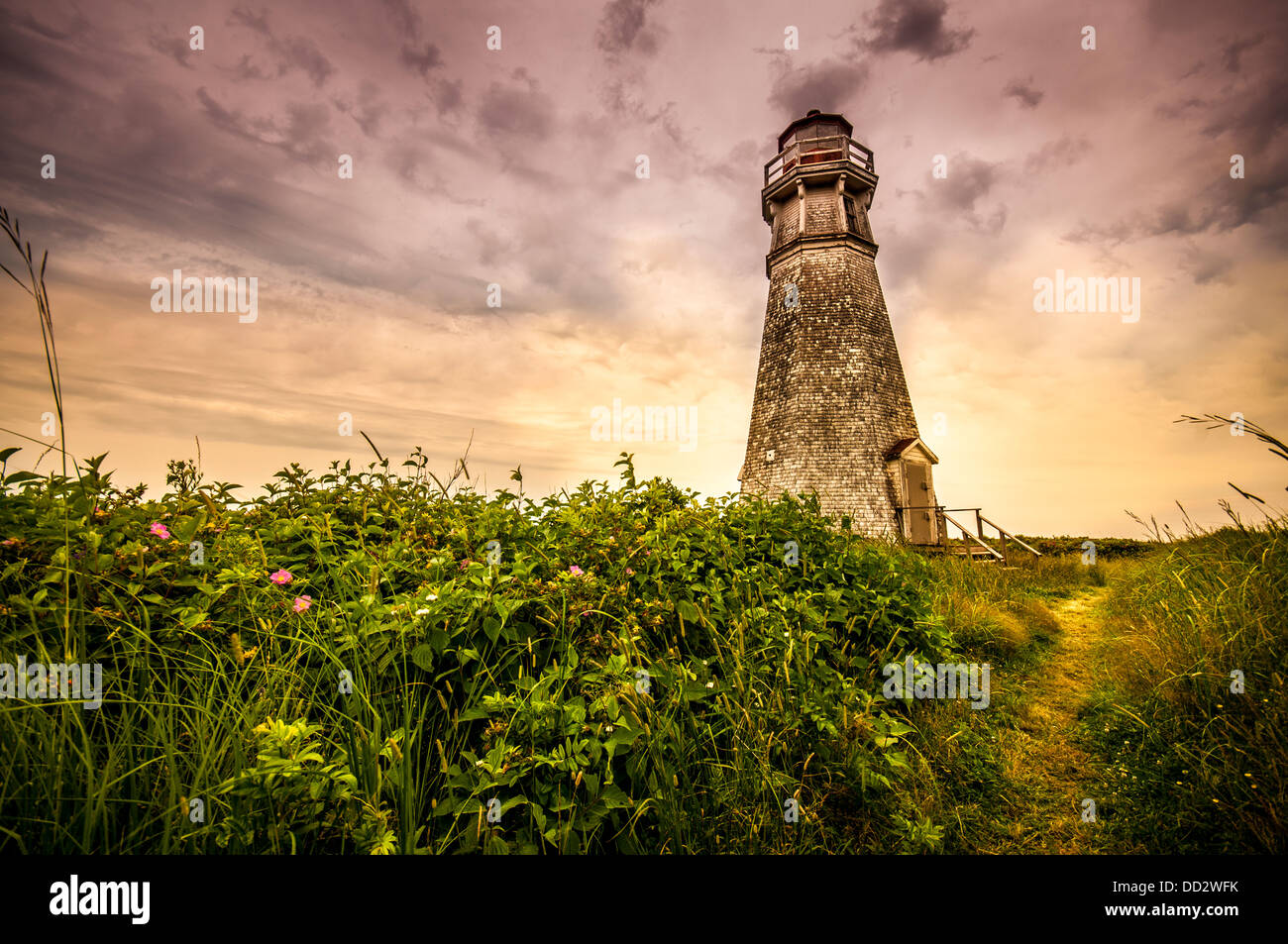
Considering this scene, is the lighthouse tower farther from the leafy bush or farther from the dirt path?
the leafy bush

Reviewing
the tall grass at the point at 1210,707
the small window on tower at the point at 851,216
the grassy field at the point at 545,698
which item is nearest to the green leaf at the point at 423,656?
the grassy field at the point at 545,698

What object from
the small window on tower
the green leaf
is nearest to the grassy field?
the green leaf

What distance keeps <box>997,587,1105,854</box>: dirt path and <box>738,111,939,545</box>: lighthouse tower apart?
34.6 feet

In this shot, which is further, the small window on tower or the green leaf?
the small window on tower

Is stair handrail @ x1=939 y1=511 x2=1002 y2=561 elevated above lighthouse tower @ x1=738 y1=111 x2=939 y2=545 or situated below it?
below

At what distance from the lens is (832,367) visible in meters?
17.3

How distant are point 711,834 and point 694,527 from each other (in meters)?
2.33

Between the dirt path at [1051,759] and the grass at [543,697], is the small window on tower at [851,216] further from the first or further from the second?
the grass at [543,697]

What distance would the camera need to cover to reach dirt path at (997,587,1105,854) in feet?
9.55

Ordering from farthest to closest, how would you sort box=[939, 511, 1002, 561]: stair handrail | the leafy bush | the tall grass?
box=[939, 511, 1002, 561]: stair handrail < the tall grass < the leafy bush

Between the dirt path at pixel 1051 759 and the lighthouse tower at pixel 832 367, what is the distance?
10.5 metres

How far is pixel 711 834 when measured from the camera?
2.36 metres
